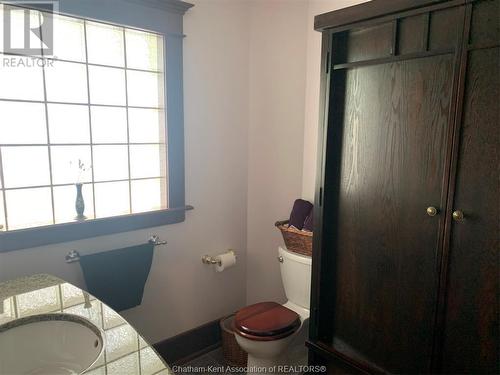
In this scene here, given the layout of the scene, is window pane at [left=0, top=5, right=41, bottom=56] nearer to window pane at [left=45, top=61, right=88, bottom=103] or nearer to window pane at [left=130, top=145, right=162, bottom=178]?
window pane at [left=45, top=61, right=88, bottom=103]

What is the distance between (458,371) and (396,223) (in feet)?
1.77

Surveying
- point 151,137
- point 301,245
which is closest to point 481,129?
point 301,245

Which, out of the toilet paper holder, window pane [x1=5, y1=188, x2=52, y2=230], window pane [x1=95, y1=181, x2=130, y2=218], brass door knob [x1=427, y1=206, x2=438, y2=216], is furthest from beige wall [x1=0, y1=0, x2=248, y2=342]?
brass door knob [x1=427, y1=206, x2=438, y2=216]

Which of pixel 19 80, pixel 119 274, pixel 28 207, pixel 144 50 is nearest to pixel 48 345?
pixel 119 274

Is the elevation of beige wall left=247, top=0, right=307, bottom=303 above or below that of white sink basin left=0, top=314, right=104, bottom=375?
above

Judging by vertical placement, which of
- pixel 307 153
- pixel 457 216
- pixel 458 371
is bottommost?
pixel 458 371

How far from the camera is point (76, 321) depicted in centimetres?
115

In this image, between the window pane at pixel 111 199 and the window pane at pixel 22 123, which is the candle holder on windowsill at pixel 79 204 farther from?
the window pane at pixel 22 123

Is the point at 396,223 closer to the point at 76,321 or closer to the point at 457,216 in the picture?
the point at 457,216

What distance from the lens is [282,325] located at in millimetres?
1821

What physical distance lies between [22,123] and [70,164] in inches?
10.6

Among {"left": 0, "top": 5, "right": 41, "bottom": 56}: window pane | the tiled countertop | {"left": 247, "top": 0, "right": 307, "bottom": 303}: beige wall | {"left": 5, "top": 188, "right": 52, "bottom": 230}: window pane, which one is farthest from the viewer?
{"left": 247, "top": 0, "right": 307, "bottom": 303}: beige wall

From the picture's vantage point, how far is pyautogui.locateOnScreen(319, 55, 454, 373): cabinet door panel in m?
1.26

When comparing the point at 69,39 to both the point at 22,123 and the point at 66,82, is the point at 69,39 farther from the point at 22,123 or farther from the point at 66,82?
the point at 22,123
